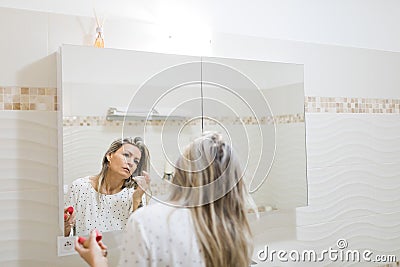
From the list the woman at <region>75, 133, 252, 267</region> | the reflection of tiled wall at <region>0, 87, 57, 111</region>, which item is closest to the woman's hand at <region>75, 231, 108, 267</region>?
the woman at <region>75, 133, 252, 267</region>

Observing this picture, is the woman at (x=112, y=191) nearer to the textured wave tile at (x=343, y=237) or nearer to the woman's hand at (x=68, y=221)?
the woman's hand at (x=68, y=221)

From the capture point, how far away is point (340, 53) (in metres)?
2.30

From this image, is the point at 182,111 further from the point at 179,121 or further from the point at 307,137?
the point at 307,137

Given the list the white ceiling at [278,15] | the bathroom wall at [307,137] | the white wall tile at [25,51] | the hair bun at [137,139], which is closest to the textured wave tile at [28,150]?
the bathroom wall at [307,137]

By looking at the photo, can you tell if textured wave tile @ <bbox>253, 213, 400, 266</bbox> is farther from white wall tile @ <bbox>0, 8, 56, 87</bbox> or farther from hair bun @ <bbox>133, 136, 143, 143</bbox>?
white wall tile @ <bbox>0, 8, 56, 87</bbox>

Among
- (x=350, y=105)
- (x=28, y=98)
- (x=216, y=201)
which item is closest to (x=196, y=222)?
(x=216, y=201)

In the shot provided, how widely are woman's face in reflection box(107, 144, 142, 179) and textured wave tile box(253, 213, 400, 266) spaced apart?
0.64 metres

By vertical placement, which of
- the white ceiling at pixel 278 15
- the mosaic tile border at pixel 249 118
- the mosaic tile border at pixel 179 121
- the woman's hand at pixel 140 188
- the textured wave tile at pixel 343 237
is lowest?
the textured wave tile at pixel 343 237

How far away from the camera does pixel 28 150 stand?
1623 mm

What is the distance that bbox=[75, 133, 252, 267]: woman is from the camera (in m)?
1.30

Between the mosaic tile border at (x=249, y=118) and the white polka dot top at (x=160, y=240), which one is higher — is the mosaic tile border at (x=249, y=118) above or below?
above

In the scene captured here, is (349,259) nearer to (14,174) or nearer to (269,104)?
(269,104)

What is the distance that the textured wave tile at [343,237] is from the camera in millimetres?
2074

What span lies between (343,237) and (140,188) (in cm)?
106
